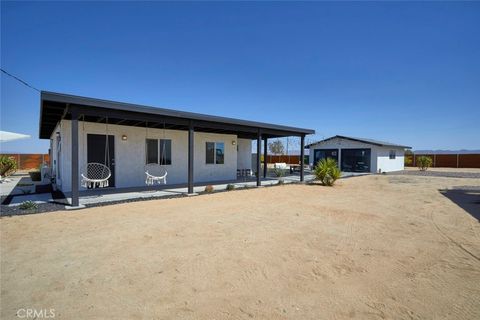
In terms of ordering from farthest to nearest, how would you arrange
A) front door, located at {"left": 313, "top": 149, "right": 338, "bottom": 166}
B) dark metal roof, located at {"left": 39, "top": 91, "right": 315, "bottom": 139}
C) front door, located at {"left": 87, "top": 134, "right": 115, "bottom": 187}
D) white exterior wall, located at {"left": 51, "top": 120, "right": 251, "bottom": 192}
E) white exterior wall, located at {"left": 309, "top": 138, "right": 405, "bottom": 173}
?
front door, located at {"left": 313, "top": 149, "right": 338, "bottom": 166}
white exterior wall, located at {"left": 309, "top": 138, "right": 405, "bottom": 173}
front door, located at {"left": 87, "top": 134, "right": 115, "bottom": 187}
white exterior wall, located at {"left": 51, "top": 120, "right": 251, "bottom": 192}
dark metal roof, located at {"left": 39, "top": 91, "right": 315, "bottom": 139}

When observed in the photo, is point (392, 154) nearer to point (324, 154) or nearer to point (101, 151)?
point (324, 154)

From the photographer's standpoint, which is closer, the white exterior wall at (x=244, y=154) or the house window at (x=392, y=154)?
the white exterior wall at (x=244, y=154)

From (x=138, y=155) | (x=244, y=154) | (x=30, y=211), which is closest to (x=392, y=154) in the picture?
(x=244, y=154)

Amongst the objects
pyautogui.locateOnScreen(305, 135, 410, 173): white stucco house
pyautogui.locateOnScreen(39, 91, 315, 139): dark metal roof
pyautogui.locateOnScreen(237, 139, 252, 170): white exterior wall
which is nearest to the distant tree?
pyautogui.locateOnScreen(305, 135, 410, 173): white stucco house

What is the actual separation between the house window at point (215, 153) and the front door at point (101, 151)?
4.50 m

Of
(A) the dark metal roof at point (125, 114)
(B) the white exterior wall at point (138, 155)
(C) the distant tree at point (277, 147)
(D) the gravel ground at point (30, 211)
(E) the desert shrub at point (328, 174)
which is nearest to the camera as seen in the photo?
(D) the gravel ground at point (30, 211)

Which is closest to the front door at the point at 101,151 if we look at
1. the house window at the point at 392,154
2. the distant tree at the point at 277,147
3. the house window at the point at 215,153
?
the house window at the point at 215,153

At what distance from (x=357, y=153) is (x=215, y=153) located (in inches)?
628

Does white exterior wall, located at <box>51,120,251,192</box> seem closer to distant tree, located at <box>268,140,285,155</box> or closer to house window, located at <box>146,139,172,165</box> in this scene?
house window, located at <box>146,139,172,165</box>

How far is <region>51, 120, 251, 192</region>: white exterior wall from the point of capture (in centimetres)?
920

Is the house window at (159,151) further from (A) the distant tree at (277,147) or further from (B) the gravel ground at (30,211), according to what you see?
(A) the distant tree at (277,147)

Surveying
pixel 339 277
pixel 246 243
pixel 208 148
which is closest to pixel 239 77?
pixel 208 148

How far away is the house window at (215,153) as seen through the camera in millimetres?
13312

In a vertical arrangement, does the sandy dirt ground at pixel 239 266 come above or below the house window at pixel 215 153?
below
